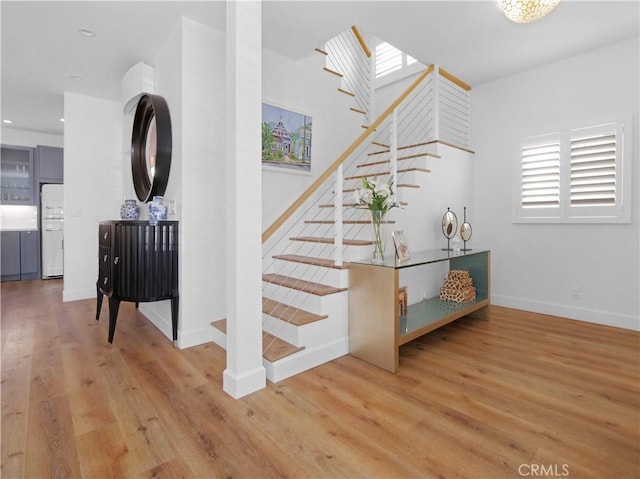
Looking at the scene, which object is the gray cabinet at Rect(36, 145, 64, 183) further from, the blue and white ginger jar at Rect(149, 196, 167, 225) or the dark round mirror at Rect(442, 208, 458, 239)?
the dark round mirror at Rect(442, 208, 458, 239)

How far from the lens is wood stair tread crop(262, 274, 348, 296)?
252cm

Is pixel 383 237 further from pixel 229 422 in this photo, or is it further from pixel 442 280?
pixel 229 422

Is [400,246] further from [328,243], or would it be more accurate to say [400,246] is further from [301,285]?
[301,285]

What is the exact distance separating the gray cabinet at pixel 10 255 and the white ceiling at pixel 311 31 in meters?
2.77

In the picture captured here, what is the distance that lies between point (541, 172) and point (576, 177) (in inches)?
13.1

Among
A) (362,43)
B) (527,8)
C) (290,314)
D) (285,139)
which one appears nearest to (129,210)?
(285,139)

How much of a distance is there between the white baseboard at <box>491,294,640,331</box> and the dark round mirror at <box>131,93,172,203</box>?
3.97 metres

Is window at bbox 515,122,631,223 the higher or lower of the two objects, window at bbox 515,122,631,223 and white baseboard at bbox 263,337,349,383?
the higher

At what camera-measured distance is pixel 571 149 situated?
11.4 ft

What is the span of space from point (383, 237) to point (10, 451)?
253 cm

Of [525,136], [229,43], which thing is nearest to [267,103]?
[229,43]

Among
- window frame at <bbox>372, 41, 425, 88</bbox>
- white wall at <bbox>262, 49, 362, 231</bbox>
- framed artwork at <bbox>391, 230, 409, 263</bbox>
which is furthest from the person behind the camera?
window frame at <bbox>372, 41, 425, 88</bbox>

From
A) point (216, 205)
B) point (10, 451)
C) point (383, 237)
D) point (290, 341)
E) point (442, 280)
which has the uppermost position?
point (216, 205)

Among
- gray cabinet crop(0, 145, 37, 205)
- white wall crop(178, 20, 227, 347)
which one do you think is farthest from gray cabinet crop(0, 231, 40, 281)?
white wall crop(178, 20, 227, 347)
